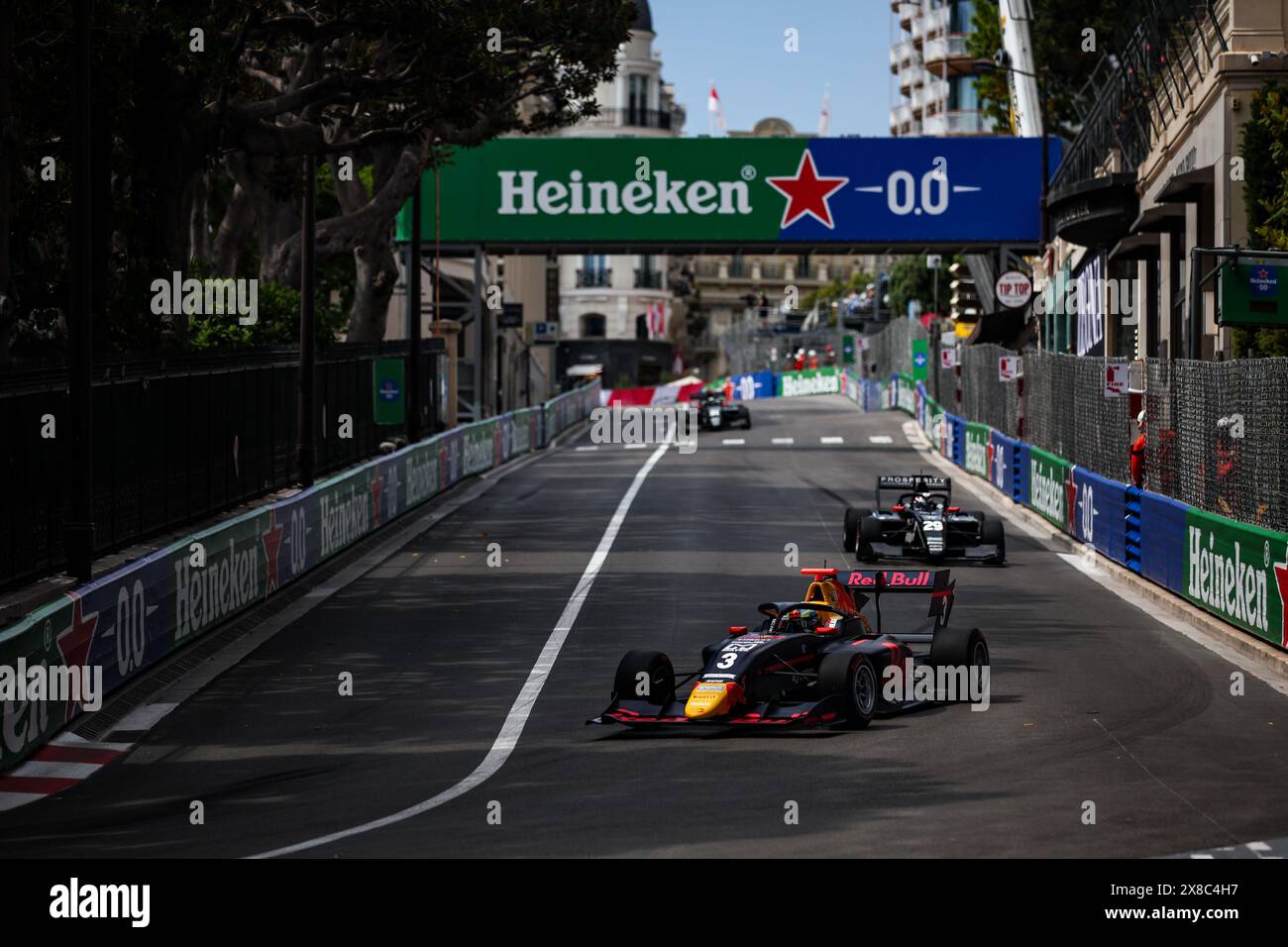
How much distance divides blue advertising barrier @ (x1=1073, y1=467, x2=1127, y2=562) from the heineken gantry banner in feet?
88.6

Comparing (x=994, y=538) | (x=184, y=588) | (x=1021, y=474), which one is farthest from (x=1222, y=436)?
(x=1021, y=474)

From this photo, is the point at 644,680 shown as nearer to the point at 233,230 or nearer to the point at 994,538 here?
the point at 994,538

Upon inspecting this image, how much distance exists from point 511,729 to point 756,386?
296 feet

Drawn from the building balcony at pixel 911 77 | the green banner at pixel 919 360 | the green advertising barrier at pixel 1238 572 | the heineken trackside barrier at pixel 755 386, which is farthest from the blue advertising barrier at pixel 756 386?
the green advertising barrier at pixel 1238 572

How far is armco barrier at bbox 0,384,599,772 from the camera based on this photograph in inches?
568

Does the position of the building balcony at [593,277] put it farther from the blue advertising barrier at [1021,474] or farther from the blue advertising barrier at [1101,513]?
Result: the blue advertising barrier at [1101,513]

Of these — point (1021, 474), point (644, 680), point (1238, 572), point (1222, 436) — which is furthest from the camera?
point (1021, 474)

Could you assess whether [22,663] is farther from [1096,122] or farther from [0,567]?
[1096,122]

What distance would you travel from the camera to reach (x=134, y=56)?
26781 mm

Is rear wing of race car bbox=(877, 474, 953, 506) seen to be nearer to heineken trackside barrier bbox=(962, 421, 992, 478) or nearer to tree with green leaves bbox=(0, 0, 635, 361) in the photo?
tree with green leaves bbox=(0, 0, 635, 361)

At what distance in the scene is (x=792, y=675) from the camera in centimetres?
1481

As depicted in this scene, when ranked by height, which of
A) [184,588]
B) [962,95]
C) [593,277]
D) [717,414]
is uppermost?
[962,95]

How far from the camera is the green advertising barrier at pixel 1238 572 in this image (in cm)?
1758

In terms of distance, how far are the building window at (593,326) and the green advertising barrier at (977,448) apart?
84358mm
